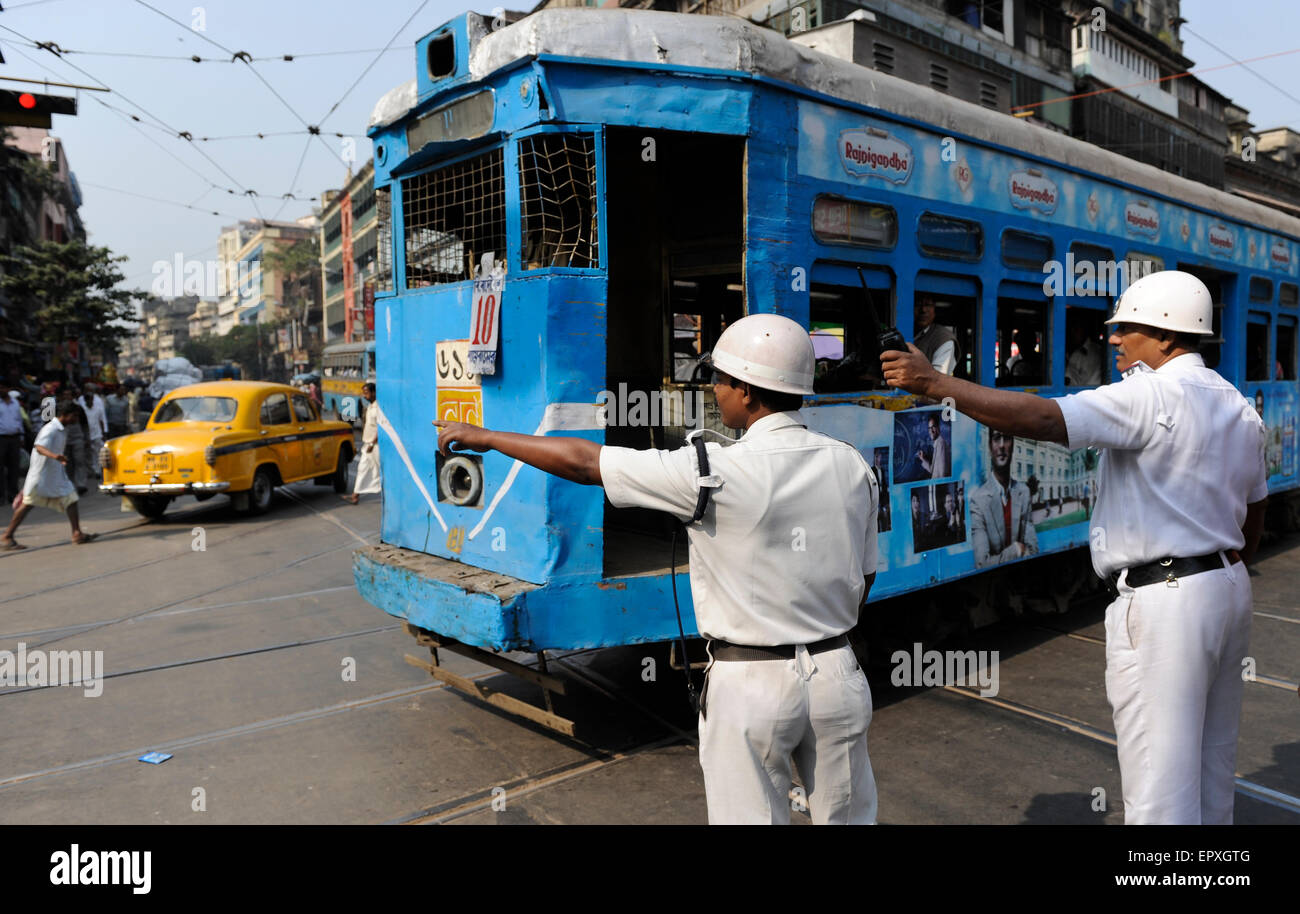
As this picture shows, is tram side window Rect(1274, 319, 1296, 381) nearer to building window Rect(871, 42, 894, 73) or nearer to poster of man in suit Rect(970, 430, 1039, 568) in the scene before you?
building window Rect(871, 42, 894, 73)

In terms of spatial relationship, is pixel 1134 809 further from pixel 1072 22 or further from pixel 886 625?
pixel 1072 22

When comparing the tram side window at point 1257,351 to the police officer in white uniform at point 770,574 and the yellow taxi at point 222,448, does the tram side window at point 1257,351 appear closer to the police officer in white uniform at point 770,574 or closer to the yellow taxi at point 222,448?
the police officer in white uniform at point 770,574

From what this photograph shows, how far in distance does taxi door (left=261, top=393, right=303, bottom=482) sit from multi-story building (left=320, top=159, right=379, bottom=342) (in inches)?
1050

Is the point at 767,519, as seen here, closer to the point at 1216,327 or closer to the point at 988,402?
the point at 988,402

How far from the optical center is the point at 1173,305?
9.06 feet

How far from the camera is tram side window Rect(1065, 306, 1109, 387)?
732cm

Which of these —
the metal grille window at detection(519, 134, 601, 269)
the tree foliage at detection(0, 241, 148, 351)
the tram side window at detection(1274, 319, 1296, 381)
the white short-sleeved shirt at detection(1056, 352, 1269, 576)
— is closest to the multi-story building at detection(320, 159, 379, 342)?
the tree foliage at detection(0, 241, 148, 351)

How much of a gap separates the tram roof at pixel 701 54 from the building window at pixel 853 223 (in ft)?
1.91

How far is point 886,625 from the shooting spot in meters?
6.07

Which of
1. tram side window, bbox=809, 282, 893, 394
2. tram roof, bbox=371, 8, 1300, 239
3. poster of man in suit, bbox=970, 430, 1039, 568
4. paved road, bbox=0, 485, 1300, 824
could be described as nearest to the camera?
paved road, bbox=0, 485, 1300, 824

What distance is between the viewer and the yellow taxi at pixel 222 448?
1241cm

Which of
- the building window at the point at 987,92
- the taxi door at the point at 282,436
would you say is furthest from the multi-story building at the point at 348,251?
the building window at the point at 987,92

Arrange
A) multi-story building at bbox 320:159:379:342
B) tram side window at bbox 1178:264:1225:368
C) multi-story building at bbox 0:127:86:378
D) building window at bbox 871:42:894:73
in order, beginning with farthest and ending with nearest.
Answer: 1. multi-story building at bbox 320:159:379:342
2. multi-story building at bbox 0:127:86:378
3. building window at bbox 871:42:894:73
4. tram side window at bbox 1178:264:1225:368

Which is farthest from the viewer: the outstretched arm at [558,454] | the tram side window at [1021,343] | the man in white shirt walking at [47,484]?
the man in white shirt walking at [47,484]
